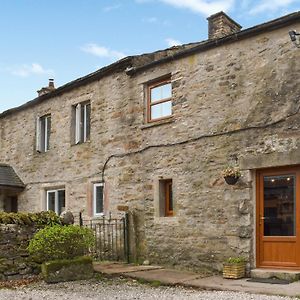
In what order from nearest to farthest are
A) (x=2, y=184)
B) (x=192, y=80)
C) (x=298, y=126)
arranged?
(x=298, y=126)
(x=192, y=80)
(x=2, y=184)

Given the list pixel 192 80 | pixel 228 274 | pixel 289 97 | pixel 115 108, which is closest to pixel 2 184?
pixel 115 108

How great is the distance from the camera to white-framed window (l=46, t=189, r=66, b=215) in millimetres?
15742

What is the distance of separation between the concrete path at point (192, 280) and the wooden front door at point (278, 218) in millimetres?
753

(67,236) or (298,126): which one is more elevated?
(298,126)

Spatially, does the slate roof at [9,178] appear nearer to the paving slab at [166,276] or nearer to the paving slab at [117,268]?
the paving slab at [117,268]

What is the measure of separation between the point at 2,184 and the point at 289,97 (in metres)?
11.2

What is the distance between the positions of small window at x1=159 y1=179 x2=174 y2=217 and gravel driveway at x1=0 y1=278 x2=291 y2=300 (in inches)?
112

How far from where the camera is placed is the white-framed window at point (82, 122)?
15.0 metres

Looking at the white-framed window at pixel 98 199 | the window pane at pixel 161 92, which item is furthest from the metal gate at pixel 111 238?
the window pane at pixel 161 92

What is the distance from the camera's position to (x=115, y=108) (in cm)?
1363

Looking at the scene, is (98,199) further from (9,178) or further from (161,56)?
(9,178)

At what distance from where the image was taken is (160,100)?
40.7 ft

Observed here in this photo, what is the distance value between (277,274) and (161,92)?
18.2ft

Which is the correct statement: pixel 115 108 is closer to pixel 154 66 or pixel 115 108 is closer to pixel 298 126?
pixel 154 66
